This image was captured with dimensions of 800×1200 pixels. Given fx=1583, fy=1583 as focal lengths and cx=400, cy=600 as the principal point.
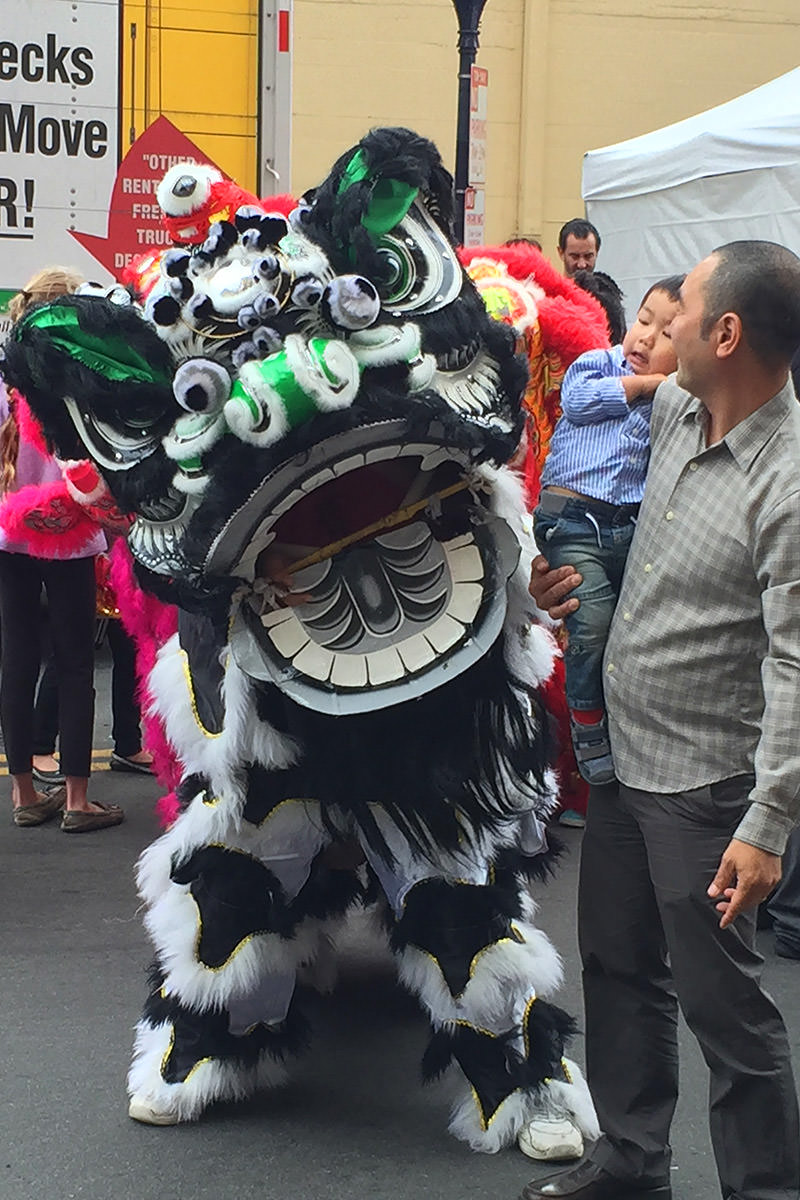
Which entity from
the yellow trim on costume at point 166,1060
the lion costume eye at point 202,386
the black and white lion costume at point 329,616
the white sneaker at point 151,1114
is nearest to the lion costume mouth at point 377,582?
the black and white lion costume at point 329,616

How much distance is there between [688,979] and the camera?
2.62 meters

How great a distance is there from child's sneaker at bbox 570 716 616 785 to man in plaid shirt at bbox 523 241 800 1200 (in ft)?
0.16

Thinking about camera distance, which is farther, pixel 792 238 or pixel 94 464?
pixel 792 238

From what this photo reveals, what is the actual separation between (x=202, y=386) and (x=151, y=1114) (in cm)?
160

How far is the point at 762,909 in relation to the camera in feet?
15.7

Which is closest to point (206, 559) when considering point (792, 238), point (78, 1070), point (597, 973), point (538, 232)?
point (597, 973)

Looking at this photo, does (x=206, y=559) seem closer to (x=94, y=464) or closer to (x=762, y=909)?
(x=94, y=464)

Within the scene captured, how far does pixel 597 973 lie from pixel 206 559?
1.05 m

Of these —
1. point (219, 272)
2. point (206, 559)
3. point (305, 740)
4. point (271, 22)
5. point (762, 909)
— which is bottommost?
point (762, 909)

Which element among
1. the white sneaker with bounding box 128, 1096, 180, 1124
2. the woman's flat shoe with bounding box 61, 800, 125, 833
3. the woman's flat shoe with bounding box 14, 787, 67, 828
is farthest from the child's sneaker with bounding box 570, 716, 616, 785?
the woman's flat shoe with bounding box 14, 787, 67, 828

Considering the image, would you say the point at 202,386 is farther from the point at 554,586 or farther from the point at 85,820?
the point at 85,820

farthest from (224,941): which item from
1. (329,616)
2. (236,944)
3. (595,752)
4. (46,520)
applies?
(46,520)

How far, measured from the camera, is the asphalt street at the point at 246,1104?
3195 mm

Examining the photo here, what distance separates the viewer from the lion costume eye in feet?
9.17
